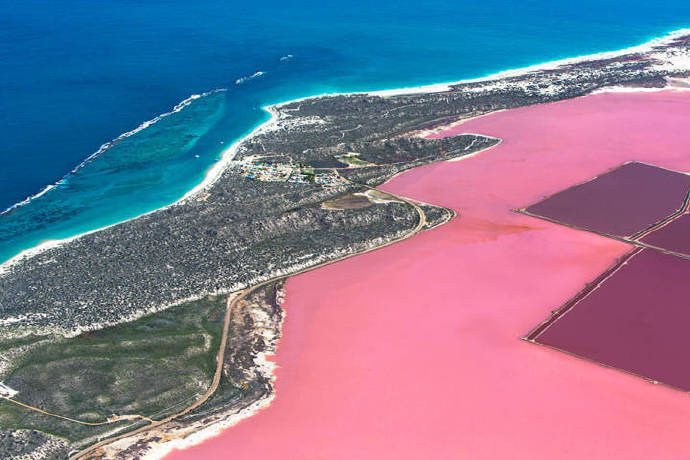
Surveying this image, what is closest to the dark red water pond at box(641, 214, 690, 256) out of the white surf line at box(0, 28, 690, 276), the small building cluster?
the small building cluster

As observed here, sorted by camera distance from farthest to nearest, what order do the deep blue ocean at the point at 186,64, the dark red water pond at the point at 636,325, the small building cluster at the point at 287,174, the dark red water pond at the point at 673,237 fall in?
the deep blue ocean at the point at 186,64
the small building cluster at the point at 287,174
the dark red water pond at the point at 673,237
the dark red water pond at the point at 636,325

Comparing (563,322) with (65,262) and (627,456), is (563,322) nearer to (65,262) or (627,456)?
(627,456)

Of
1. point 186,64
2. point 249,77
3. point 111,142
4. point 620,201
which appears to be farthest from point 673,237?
point 186,64

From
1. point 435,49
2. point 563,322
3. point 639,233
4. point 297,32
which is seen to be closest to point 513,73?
point 435,49

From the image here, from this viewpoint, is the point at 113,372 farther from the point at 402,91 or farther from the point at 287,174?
the point at 402,91

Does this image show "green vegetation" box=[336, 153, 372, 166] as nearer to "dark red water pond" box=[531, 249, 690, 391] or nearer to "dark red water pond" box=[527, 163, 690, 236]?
"dark red water pond" box=[527, 163, 690, 236]

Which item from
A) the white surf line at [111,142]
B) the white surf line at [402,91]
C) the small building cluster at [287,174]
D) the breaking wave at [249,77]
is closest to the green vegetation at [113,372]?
the white surf line at [402,91]

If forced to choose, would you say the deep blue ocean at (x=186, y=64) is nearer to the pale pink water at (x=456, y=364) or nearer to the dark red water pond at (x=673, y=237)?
the pale pink water at (x=456, y=364)
